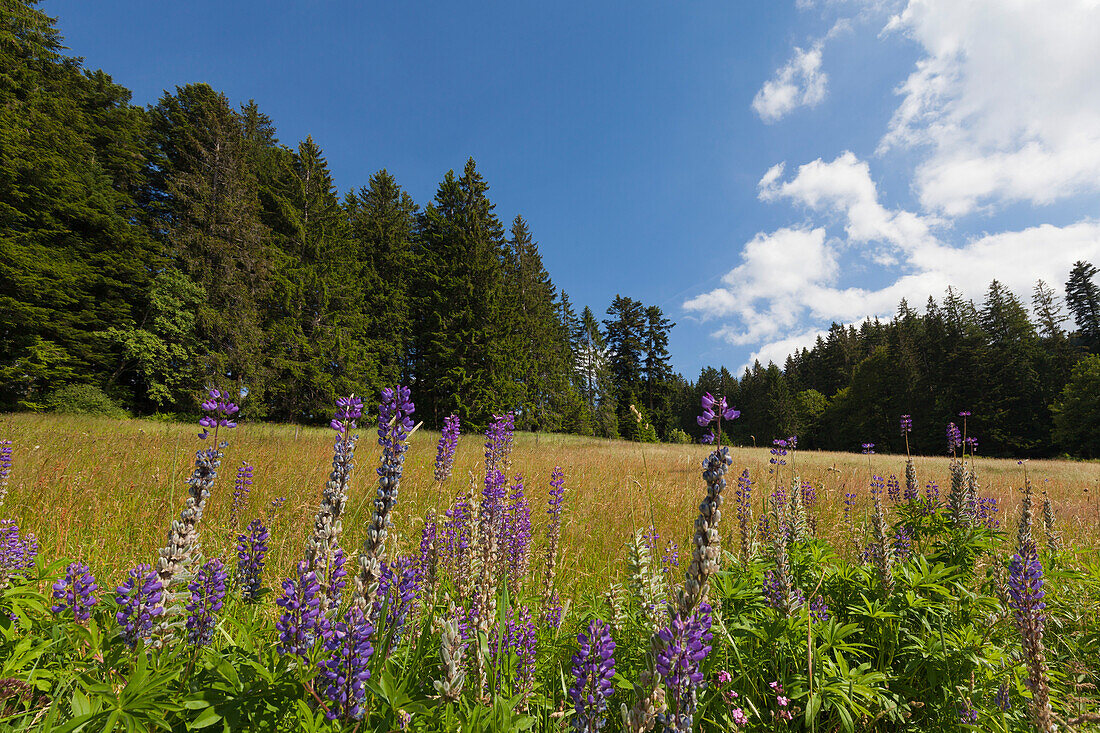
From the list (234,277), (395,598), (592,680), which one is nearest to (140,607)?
(395,598)

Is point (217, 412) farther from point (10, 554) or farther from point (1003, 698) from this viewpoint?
point (1003, 698)

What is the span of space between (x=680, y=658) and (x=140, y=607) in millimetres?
2025

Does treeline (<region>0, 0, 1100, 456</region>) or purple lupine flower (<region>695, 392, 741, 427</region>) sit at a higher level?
treeline (<region>0, 0, 1100, 456</region>)

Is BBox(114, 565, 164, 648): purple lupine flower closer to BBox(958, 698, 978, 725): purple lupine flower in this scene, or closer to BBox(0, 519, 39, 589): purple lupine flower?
BBox(0, 519, 39, 589): purple lupine flower

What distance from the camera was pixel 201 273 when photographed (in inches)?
858

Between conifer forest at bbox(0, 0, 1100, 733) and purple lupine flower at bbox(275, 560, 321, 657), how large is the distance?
0.02 m

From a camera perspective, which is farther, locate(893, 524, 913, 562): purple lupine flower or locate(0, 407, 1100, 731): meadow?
locate(893, 524, 913, 562): purple lupine flower

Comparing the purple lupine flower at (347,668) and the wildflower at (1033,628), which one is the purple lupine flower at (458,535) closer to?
the purple lupine flower at (347,668)

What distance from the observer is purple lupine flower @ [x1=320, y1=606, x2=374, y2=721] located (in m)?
1.34

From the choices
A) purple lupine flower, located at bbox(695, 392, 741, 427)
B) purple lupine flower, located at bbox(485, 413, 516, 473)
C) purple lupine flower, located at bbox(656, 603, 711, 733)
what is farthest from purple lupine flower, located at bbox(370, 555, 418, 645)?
purple lupine flower, located at bbox(485, 413, 516, 473)

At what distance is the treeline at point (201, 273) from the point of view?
20000 mm

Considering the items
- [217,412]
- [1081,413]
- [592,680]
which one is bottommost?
[592,680]

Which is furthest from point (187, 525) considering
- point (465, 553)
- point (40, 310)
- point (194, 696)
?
point (40, 310)

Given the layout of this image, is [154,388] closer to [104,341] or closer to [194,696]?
[104,341]
